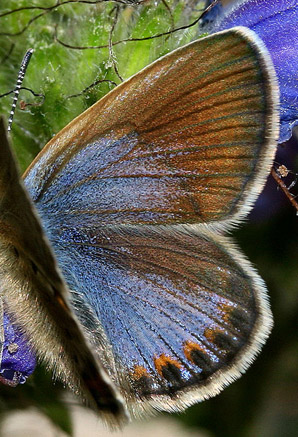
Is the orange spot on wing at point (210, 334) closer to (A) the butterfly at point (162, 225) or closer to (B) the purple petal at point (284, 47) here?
(A) the butterfly at point (162, 225)

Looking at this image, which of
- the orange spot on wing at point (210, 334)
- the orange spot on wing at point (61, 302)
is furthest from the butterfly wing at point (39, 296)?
the orange spot on wing at point (210, 334)

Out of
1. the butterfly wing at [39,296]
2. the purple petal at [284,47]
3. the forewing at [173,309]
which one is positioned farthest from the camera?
the purple petal at [284,47]

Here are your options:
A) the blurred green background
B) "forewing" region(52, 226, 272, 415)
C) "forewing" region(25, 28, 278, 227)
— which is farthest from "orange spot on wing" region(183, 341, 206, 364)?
the blurred green background

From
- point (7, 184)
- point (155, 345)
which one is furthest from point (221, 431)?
point (7, 184)

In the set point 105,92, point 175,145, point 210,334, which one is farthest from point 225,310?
point 105,92

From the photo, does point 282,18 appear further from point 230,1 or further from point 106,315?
point 106,315

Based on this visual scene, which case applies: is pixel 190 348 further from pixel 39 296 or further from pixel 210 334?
pixel 39 296

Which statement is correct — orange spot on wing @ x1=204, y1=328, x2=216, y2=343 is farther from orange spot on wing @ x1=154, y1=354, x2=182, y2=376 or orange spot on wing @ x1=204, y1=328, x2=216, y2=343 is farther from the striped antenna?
the striped antenna

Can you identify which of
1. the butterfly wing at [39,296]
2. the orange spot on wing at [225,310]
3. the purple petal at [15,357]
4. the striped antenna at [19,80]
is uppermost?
the striped antenna at [19,80]
